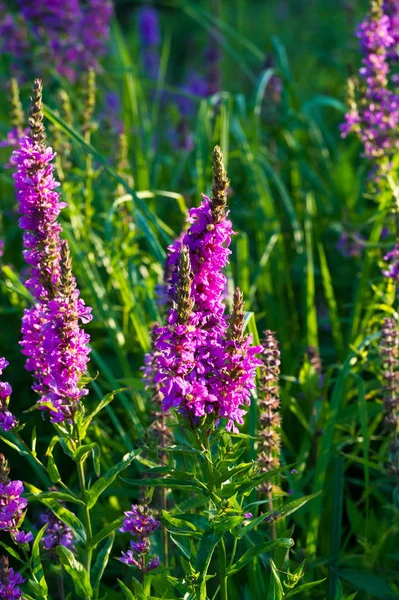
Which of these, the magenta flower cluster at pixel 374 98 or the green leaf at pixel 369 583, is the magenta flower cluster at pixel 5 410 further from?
the magenta flower cluster at pixel 374 98

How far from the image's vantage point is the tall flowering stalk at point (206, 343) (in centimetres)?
162

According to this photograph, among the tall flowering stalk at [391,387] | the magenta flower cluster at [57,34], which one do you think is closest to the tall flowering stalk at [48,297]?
the tall flowering stalk at [391,387]

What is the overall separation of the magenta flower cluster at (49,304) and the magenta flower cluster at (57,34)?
2981 mm

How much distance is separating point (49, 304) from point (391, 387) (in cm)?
102

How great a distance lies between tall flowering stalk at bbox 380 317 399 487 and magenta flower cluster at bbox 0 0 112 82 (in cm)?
303

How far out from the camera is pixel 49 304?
1.74m

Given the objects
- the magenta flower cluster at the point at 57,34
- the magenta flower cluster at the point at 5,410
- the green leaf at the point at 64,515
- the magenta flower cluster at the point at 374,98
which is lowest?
the green leaf at the point at 64,515

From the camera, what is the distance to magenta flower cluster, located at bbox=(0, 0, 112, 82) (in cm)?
470

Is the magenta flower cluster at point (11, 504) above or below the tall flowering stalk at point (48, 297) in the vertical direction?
below

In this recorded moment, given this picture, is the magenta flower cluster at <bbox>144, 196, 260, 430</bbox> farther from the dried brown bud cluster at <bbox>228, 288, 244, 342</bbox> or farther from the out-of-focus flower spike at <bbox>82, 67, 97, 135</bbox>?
the out-of-focus flower spike at <bbox>82, 67, 97, 135</bbox>

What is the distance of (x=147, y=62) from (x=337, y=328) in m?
4.58

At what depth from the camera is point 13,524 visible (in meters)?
1.86

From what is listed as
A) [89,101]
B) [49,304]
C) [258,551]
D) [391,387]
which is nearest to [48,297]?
[49,304]

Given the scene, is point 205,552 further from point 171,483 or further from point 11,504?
point 11,504
